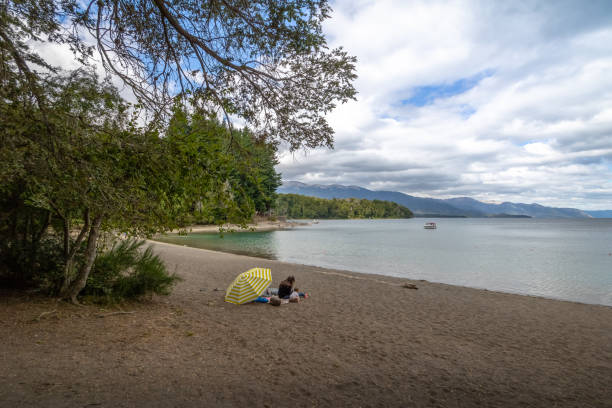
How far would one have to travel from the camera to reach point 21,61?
190 inches

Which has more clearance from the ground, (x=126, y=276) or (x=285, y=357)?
(x=126, y=276)

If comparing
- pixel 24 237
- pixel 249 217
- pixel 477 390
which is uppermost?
pixel 249 217

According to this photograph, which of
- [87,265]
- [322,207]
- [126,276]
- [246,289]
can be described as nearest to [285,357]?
[246,289]

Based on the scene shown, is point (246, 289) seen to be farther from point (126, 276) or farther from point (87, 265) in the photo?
point (87, 265)

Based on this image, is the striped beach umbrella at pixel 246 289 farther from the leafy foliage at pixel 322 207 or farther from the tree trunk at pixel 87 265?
the leafy foliage at pixel 322 207

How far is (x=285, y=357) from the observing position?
5.02 meters

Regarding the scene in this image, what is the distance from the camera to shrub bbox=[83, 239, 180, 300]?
21.4 feet

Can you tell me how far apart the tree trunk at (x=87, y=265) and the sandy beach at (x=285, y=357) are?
31 cm

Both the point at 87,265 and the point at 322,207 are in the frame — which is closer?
the point at 87,265

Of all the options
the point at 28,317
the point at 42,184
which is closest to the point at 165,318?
the point at 28,317

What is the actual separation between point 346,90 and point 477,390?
16.5 feet

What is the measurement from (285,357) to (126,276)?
4.13m

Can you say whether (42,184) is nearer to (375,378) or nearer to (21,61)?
(21,61)

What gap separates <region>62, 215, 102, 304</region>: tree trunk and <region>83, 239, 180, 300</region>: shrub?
0.29m
